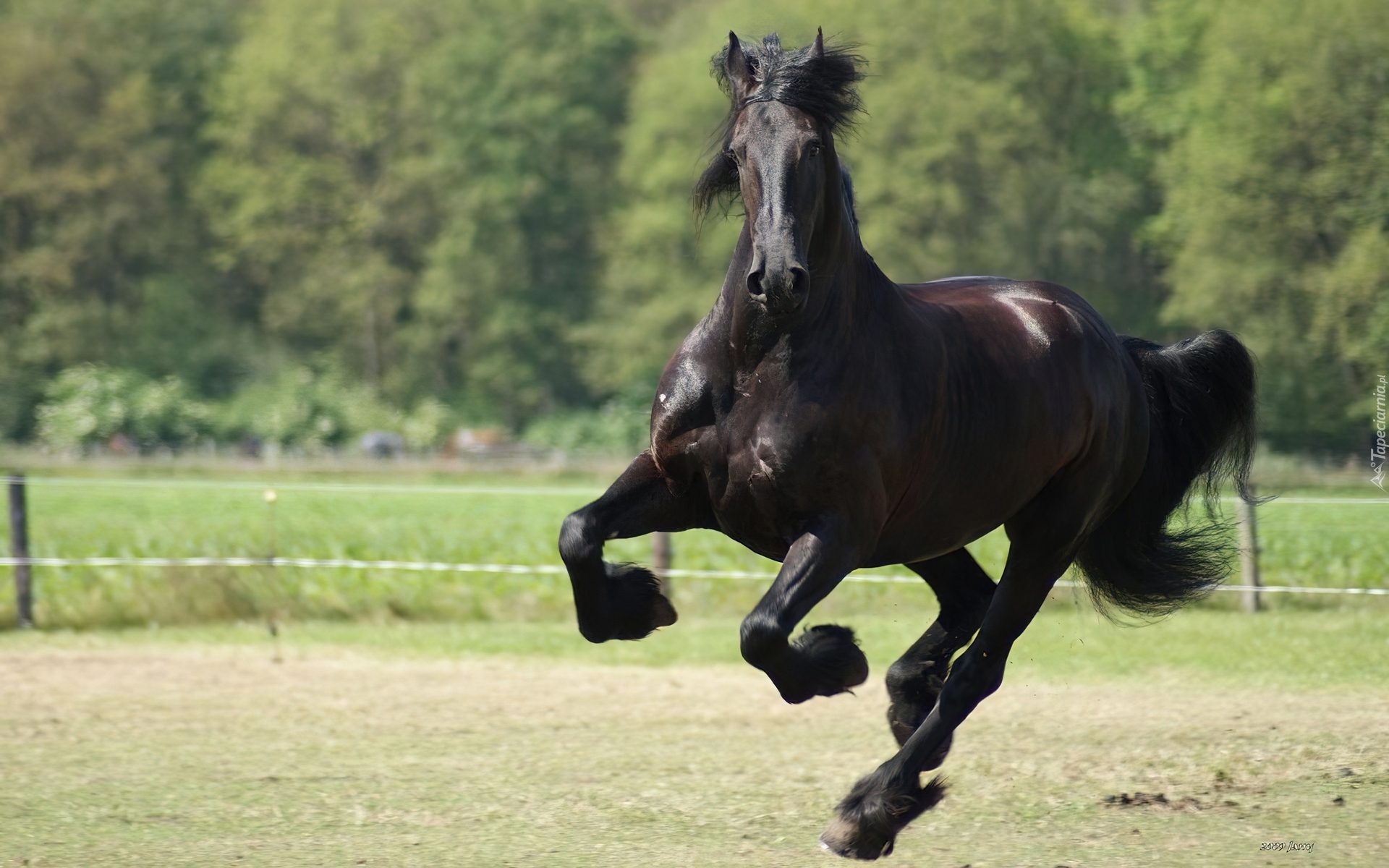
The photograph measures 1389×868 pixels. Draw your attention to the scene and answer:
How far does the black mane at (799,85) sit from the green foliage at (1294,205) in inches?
763

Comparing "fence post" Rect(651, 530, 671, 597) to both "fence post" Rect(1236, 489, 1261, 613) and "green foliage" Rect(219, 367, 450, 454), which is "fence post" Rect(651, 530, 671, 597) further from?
"green foliage" Rect(219, 367, 450, 454)

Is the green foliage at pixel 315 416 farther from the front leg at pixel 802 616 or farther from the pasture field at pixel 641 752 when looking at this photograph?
the front leg at pixel 802 616

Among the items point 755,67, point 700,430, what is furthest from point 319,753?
point 755,67

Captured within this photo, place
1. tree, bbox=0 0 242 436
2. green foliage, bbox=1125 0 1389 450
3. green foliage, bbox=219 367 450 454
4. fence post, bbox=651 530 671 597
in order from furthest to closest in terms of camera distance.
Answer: green foliage, bbox=219 367 450 454
tree, bbox=0 0 242 436
green foliage, bbox=1125 0 1389 450
fence post, bbox=651 530 671 597

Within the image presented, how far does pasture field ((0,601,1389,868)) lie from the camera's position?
15.6 ft

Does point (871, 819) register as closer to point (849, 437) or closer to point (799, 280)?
point (849, 437)

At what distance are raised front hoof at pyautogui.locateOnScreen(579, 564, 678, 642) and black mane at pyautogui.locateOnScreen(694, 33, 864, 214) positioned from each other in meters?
1.14

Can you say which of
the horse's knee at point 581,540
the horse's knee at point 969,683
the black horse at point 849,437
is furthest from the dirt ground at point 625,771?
the horse's knee at point 581,540

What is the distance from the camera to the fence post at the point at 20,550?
11031 mm

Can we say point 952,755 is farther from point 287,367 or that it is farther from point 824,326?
point 287,367

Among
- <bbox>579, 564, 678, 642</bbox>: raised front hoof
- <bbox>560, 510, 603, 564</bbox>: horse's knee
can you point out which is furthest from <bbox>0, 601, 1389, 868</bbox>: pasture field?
<bbox>560, 510, 603, 564</bbox>: horse's knee

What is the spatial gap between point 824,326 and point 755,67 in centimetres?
75

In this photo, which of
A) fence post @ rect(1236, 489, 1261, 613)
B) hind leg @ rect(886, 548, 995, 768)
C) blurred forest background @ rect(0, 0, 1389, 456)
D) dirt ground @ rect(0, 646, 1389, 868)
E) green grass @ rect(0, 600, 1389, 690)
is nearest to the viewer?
dirt ground @ rect(0, 646, 1389, 868)

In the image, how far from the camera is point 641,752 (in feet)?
21.1
